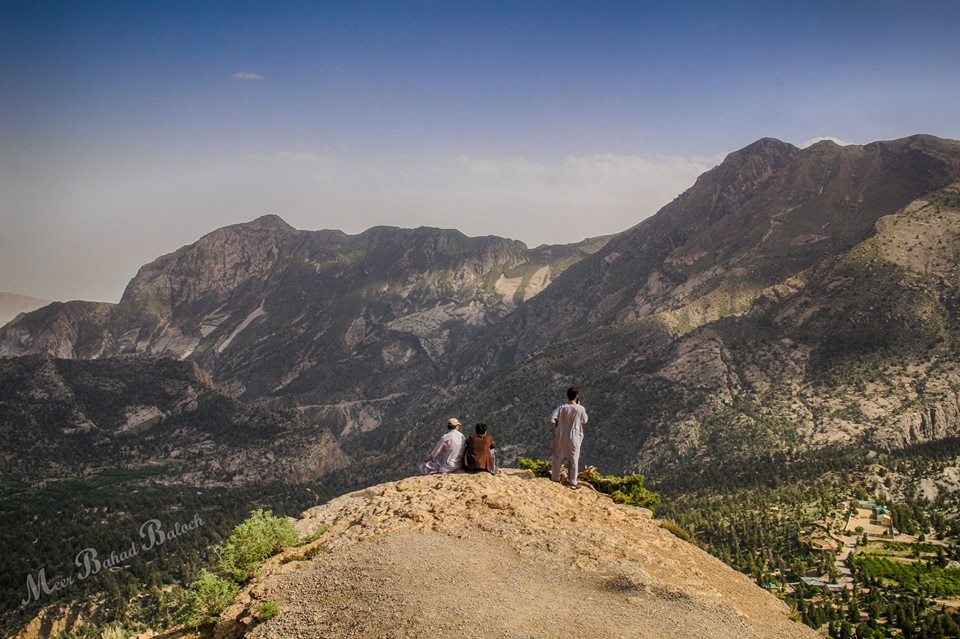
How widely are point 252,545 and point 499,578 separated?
8.31m

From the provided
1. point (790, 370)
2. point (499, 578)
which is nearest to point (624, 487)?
point (499, 578)

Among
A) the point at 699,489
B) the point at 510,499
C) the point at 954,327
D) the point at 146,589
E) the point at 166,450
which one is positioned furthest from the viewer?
the point at 166,450

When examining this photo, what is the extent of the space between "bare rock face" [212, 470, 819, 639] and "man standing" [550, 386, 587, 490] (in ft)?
5.54

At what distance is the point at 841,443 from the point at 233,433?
519 ft

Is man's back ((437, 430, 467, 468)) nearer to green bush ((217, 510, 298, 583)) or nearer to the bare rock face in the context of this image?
the bare rock face

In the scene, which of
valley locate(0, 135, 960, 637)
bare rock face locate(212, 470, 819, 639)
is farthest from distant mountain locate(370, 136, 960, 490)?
bare rock face locate(212, 470, 819, 639)

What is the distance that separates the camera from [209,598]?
19094 mm

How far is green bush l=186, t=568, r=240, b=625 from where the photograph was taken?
1878 cm

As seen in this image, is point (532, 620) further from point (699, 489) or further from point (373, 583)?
point (699, 489)

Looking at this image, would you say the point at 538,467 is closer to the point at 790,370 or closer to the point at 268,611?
the point at 268,611

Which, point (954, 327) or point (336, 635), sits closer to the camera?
point (336, 635)

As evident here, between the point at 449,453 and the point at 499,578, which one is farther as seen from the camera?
the point at 449,453

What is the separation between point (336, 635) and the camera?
15.1m

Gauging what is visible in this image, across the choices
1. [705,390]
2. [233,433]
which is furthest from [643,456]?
[233,433]
